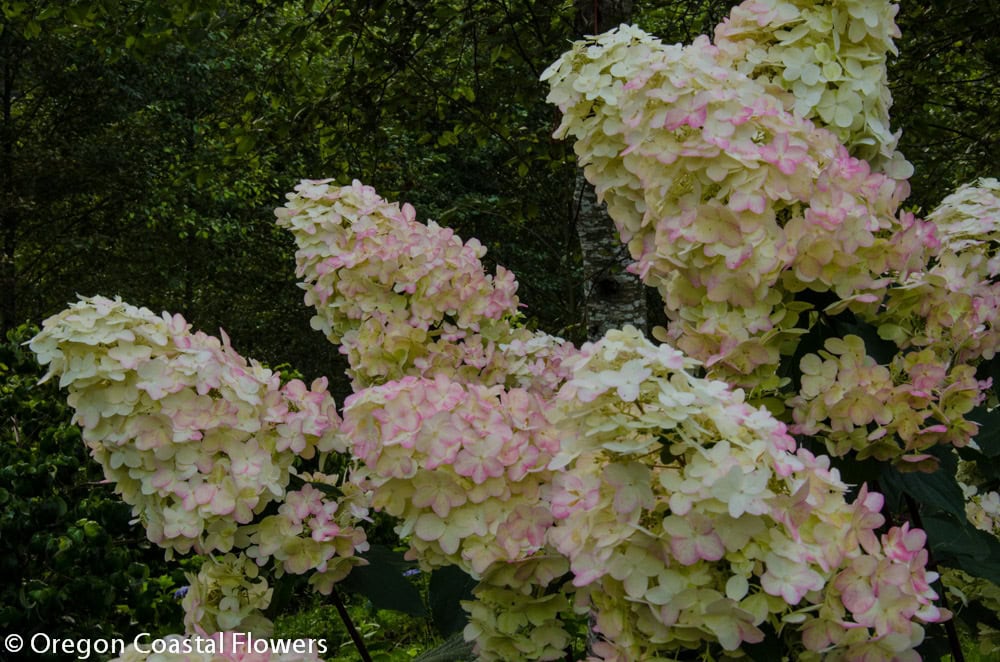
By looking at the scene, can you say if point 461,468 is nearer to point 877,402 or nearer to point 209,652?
point 209,652

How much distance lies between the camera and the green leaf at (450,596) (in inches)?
67.3

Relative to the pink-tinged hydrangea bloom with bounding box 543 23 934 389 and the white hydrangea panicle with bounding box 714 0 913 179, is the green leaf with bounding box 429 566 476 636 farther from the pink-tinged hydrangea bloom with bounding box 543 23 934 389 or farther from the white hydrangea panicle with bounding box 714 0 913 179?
the white hydrangea panicle with bounding box 714 0 913 179

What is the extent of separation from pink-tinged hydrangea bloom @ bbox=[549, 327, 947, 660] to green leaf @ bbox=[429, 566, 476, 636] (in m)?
0.62

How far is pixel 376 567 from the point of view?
1.81m

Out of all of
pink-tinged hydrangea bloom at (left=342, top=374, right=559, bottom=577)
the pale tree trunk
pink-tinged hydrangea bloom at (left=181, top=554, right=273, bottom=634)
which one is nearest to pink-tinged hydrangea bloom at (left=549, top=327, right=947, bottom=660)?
pink-tinged hydrangea bloom at (left=342, top=374, right=559, bottom=577)

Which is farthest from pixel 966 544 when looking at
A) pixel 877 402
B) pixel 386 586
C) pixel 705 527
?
pixel 386 586

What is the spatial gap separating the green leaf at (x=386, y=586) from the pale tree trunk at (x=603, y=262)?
3.37ft

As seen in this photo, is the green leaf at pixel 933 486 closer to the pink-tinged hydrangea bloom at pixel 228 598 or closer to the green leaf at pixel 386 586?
the green leaf at pixel 386 586

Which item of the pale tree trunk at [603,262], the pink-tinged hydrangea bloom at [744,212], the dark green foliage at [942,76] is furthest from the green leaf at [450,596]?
the dark green foliage at [942,76]

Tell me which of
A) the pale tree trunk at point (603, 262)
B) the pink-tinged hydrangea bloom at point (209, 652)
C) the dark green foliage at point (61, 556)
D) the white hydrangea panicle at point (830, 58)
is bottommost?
the dark green foliage at point (61, 556)

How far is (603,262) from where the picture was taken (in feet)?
9.01

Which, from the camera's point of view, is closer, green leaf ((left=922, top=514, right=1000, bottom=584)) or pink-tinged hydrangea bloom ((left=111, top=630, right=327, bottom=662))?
pink-tinged hydrangea bloom ((left=111, top=630, right=327, bottom=662))

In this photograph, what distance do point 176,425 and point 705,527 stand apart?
0.87 meters

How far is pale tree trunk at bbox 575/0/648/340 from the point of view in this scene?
257cm
